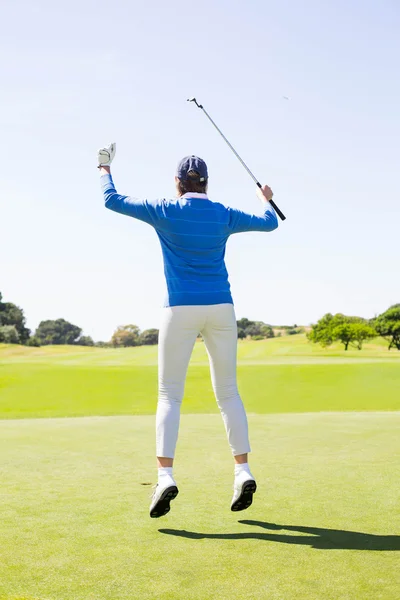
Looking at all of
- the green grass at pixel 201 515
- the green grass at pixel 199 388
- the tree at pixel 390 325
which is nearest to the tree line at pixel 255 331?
the tree at pixel 390 325

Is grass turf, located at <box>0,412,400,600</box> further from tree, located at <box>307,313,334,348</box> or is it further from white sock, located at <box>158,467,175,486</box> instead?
tree, located at <box>307,313,334,348</box>

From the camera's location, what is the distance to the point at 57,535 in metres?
4.03

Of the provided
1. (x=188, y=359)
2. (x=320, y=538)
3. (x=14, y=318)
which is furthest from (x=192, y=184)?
(x=14, y=318)

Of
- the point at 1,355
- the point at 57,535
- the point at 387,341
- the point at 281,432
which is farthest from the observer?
the point at 387,341

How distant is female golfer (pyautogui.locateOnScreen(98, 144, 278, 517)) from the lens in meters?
4.63

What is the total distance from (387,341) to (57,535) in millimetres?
78083

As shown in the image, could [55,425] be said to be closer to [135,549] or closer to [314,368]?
[135,549]

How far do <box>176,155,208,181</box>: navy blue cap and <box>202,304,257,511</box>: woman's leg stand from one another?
86 cm

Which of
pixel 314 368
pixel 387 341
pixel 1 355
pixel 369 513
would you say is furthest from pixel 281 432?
pixel 387 341

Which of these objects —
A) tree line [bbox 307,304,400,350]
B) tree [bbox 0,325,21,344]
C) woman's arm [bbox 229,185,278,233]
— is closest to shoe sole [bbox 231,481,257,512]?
woman's arm [bbox 229,185,278,233]

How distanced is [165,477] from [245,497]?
19.1 inches

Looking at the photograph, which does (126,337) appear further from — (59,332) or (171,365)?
(171,365)

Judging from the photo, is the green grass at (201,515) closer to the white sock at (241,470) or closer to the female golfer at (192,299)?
the white sock at (241,470)

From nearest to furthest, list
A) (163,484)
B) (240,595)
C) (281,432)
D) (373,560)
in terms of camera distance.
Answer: (240,595)
(373,560)
(163,484)
(281,432)
